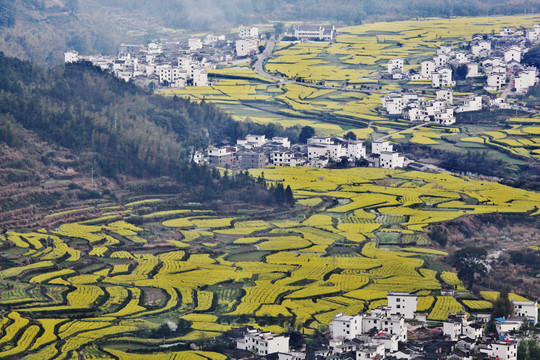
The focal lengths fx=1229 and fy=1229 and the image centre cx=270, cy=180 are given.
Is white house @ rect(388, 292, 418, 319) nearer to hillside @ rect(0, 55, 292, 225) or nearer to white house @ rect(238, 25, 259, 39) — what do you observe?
hillside @ rect(0, 55, 292, 225)

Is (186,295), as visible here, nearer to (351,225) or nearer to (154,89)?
(351,225)

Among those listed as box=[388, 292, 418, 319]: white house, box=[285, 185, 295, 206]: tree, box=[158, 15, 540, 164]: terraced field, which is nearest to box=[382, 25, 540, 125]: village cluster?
box=[158, 15, 540, 164]: terraced field

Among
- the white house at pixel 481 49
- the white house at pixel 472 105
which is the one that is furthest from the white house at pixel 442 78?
the white house at pixel 481 49

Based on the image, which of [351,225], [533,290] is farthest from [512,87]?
[533,290]

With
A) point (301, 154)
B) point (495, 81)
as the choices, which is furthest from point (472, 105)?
point (301, 154)

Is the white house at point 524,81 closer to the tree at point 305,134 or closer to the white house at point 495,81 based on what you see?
the white house at point 495,81
